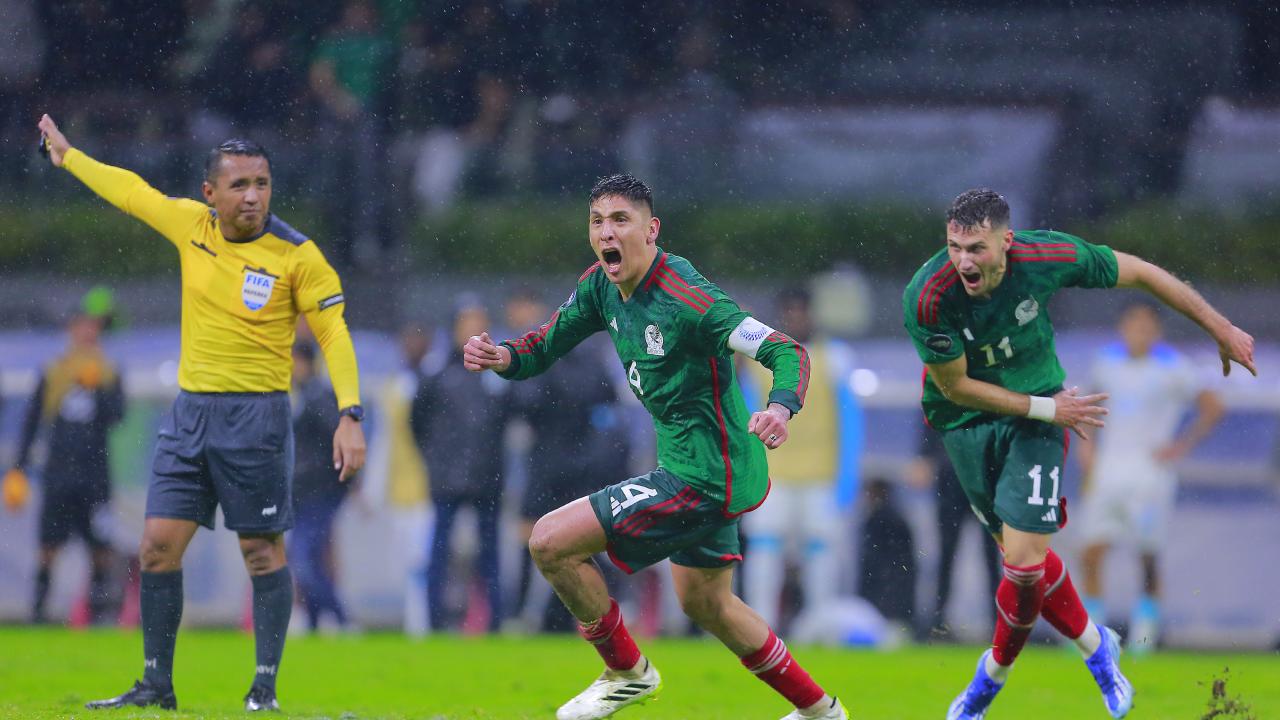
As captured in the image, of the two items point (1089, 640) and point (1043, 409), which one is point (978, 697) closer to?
point (1089, 640)

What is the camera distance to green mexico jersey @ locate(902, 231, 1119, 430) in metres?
6.26

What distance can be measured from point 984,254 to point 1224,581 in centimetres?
711

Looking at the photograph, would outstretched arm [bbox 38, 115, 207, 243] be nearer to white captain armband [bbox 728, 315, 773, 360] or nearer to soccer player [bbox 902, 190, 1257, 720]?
white captain armband [bbox 728, 315, 773, 360]

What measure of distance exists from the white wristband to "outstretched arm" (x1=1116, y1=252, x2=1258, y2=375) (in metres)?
0.58

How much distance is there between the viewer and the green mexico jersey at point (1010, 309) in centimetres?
626

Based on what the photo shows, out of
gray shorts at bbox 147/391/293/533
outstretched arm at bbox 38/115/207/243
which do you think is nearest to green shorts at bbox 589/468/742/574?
gray shorts at bbox 147/391/293/533

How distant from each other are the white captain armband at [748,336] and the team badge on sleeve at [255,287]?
7.43 feet

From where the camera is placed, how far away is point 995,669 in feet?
21.2

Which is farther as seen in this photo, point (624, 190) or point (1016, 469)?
point (1016, 469)

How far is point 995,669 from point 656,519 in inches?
69.6

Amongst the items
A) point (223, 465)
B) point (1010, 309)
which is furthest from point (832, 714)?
point (223, 465)

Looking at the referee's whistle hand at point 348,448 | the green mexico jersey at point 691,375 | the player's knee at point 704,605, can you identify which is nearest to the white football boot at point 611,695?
the player's knee at point 704,605

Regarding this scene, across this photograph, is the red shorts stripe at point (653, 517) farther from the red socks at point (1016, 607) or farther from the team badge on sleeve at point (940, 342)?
the red socks at point (1016, 607)

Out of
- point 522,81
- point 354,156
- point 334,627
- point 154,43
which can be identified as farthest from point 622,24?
point 334,627
